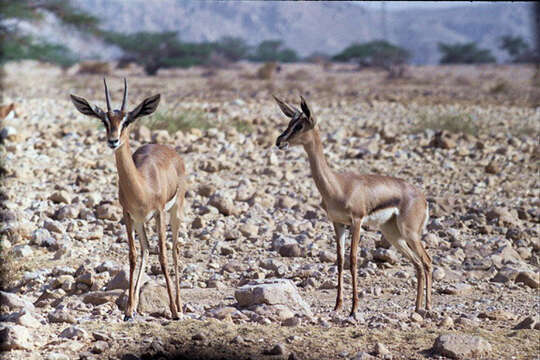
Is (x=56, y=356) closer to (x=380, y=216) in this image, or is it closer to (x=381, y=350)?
(x=381, y=350)

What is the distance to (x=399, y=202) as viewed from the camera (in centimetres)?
590

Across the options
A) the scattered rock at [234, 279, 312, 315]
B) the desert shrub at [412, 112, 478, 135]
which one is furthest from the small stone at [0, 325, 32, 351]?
the desert shrub at [412, 112, 478, 135]

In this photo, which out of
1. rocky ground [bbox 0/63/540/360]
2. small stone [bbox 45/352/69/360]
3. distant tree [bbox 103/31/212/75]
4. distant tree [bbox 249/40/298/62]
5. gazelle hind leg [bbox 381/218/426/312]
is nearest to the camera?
small stone [bbox 45/352/69/360]

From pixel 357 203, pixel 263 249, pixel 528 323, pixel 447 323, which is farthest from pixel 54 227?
pixel 528 323

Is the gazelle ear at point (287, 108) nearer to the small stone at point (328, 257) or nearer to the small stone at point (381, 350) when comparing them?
the small stone at point (328, 257)

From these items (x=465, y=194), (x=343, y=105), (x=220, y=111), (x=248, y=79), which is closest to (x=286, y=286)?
(x=465, y=194)

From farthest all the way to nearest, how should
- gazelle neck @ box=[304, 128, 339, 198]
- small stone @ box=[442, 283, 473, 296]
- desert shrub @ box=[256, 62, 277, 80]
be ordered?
desert shrub @ box=[256, 62, 277, 80]
small stone @ box=[442, 283, 473, 296]
gazelle neck @ box=[304, 128, 339, 198]

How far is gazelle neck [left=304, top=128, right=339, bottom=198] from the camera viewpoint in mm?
5688

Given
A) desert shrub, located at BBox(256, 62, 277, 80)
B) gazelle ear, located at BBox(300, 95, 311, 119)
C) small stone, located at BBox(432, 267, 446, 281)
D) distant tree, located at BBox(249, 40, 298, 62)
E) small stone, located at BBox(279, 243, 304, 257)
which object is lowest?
small stone, located at BBox(432, 267, 446, 281)

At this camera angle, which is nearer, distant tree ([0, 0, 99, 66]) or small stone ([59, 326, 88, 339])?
small stone ([59, 326, 88, 339])

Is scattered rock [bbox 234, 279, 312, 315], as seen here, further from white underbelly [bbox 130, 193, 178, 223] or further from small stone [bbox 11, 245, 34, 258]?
small stone [bbox 11, 245, 34, 258]

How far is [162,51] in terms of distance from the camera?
39.5 m

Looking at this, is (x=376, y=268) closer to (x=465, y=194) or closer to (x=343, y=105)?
(x=465, y=194)

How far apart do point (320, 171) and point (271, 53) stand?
4630cm
